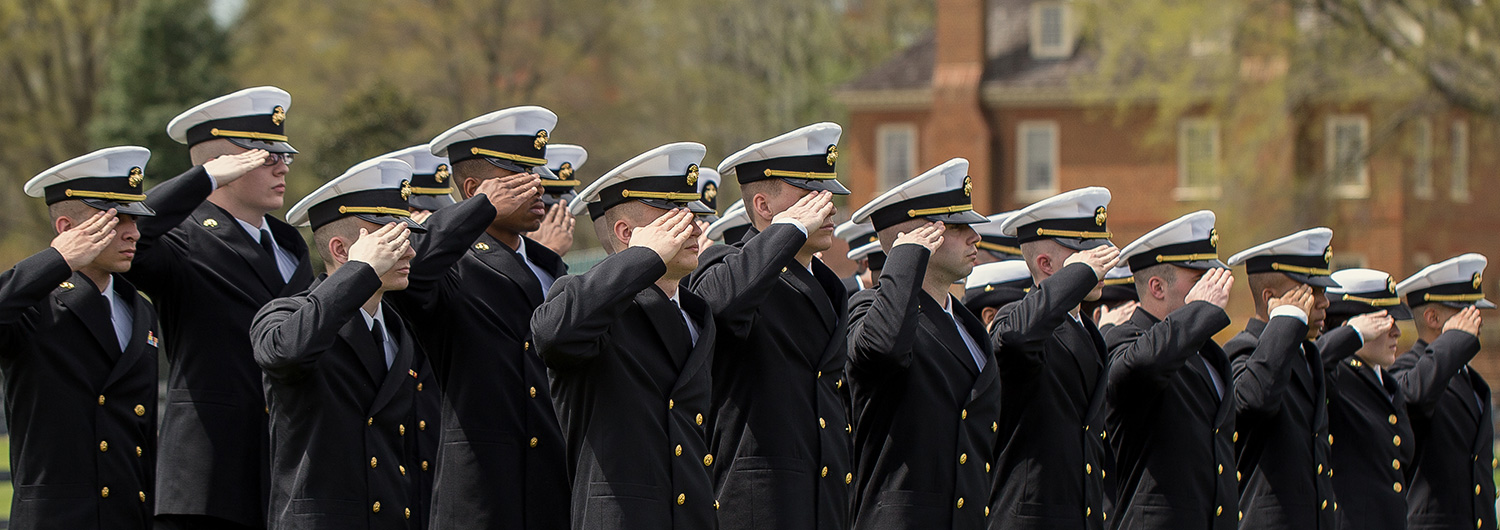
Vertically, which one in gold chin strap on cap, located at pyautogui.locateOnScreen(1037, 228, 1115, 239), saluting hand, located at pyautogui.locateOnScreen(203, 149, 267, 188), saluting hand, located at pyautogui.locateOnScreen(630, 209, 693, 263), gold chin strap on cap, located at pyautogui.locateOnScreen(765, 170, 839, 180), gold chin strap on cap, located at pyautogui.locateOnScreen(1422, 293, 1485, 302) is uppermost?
saluting hand, located at pyautogui.locateOnScreen(203, 149, 267, 188)

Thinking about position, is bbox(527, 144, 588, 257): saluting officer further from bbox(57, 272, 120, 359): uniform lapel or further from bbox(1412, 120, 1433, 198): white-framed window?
bbox(1412, 120, 1433, 198): white-framed window

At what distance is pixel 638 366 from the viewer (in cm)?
533

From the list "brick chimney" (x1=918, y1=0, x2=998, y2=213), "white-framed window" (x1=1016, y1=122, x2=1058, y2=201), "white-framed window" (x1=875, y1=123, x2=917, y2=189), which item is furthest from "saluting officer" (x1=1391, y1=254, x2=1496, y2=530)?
"white-framed window" (x1=875, y1=123, x2=917, y2=189)

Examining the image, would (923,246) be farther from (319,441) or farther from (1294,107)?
(1294,107)

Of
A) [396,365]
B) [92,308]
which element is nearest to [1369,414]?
[396,365]

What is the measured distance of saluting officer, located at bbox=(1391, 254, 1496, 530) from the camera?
28.7ft

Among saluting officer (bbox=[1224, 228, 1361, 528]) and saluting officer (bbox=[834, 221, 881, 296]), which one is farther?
saluting officer (bbox=[834, 221, 881, 296])

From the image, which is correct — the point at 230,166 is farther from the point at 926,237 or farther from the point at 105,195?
the point at 926,237

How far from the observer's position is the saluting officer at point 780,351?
5.70 m

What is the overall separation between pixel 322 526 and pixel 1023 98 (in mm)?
36419

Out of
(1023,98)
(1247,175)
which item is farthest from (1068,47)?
(1247,175)

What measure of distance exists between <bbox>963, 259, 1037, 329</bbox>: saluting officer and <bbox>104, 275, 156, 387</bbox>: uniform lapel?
380 cm

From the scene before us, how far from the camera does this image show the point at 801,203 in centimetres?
587

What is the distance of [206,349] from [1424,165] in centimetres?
3518
